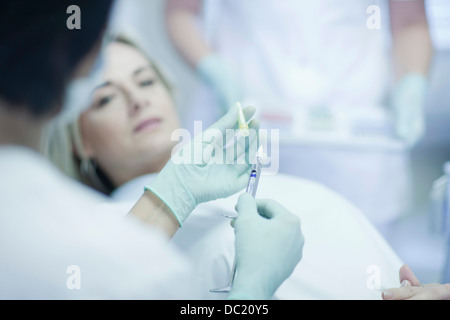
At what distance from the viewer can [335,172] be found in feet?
3.51

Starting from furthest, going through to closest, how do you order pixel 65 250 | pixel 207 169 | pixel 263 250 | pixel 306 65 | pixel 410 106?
1. pixel 306 65
2. pixel 410 106
3. pixel 207 169
4. pixel 263 250
5. pixel 65 250

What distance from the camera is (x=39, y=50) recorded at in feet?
1.87

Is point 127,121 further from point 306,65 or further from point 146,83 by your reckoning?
point 306,65

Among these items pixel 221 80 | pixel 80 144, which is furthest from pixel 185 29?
pixel 80 144

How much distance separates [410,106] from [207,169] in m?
0.64

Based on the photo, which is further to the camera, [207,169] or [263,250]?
[207,169]

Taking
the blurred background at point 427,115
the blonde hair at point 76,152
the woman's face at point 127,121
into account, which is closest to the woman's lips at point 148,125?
the woman's face at point 127,121

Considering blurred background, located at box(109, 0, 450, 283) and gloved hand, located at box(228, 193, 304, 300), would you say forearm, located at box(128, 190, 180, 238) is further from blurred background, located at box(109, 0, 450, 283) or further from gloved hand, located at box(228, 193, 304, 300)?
blurred background, located at box(109, 0, 450, 283)

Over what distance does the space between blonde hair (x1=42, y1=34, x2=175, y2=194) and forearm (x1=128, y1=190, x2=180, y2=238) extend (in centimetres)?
38

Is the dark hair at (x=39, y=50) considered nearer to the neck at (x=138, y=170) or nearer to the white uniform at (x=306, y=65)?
the neck at (x=138, y=170)

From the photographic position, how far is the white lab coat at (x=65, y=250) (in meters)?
0.51

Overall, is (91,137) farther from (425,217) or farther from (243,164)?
(425,217)
